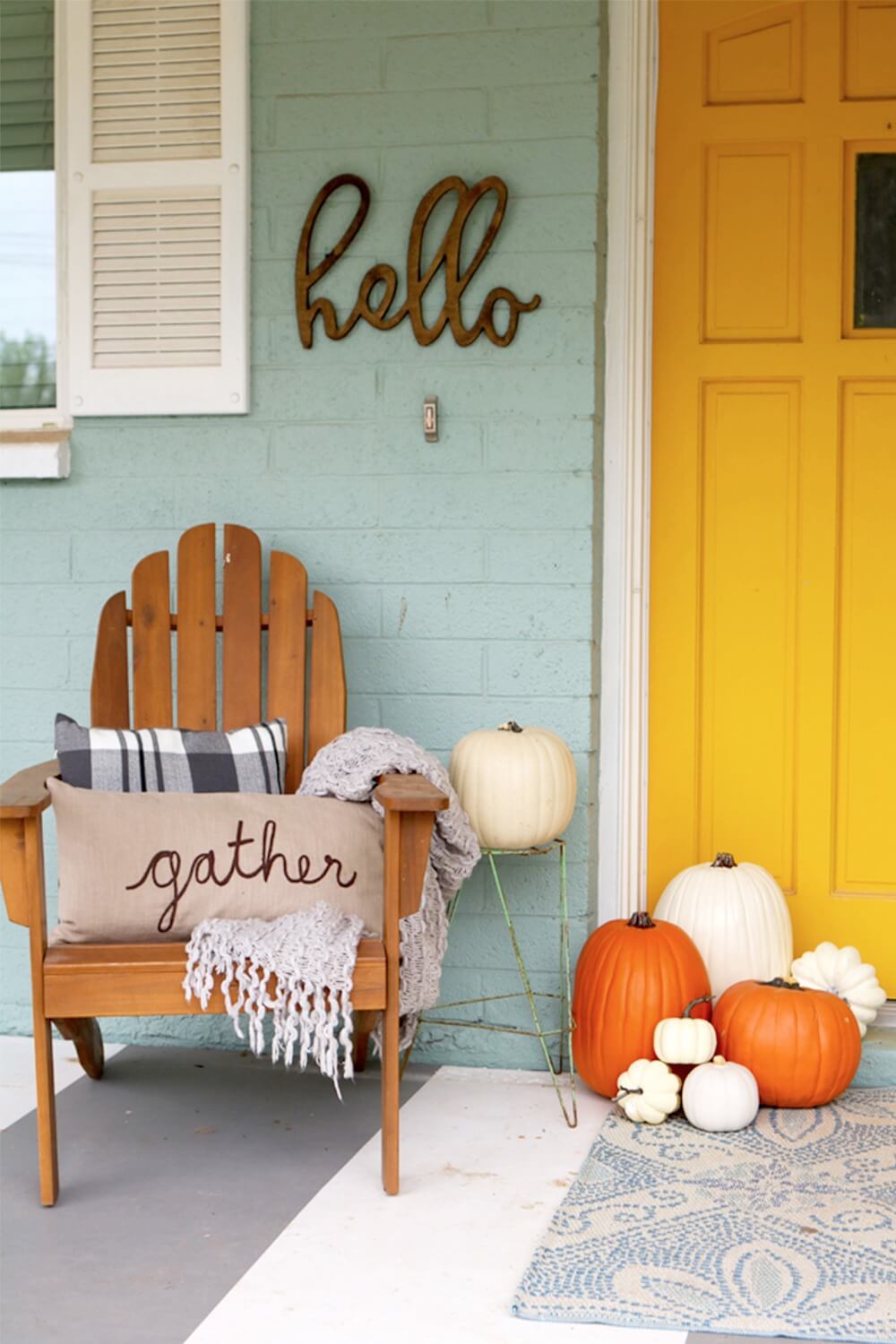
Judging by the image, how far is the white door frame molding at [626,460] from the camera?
306 cm

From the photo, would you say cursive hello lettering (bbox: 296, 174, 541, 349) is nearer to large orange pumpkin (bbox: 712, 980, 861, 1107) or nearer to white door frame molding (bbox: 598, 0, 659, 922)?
white door frame molding (bbox: 598, 0, 659, 922)

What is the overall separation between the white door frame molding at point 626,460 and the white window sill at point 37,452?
3.98 feet

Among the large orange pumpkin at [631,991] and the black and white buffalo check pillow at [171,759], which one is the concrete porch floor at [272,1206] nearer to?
the large orange pumpkin at [631,991]

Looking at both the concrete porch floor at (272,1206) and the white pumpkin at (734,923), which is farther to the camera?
the white pumpkin at (734,923)

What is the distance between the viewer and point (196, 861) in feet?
8.02

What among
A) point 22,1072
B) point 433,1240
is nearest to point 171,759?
point 22,1072

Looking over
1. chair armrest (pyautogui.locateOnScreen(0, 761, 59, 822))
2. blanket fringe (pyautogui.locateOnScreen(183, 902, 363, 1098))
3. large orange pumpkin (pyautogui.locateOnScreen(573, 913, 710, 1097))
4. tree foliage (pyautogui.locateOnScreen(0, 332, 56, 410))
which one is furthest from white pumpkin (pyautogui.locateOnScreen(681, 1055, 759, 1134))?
tree foliage (pyautogui.locateOnScreen(0, 332, 56, 410))

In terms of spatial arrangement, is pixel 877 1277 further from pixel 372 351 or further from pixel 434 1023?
pixel 372 351

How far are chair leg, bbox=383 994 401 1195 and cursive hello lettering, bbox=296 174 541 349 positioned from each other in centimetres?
144

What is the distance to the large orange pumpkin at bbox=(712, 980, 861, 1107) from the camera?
8.79ft

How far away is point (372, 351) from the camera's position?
10.1 feet

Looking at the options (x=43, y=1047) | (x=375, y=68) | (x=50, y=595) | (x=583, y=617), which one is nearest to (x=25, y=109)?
(x=375, y=68)

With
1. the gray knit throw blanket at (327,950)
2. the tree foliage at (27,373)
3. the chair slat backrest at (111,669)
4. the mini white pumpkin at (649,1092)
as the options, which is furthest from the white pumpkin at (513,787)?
the tree foliage at (27,373)

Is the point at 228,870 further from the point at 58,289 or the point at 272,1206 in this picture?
the point at 58,289
